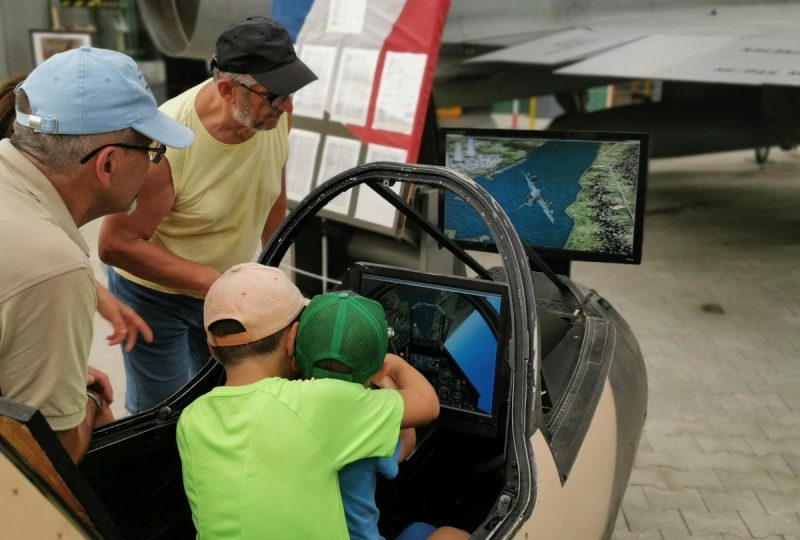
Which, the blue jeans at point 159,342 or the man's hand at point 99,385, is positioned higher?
the man's hand at point 99,385

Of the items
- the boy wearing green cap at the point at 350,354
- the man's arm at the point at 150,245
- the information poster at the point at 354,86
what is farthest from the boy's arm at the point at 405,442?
the information poster at the point at 354,86

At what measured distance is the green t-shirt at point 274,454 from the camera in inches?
66.5

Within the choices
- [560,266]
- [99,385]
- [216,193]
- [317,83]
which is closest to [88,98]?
[99,385]

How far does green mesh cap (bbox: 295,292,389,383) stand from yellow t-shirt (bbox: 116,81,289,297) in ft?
3.73

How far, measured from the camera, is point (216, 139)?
2.84 meters

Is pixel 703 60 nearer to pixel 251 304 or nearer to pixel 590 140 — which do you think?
pixel 590 140

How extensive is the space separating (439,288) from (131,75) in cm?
118

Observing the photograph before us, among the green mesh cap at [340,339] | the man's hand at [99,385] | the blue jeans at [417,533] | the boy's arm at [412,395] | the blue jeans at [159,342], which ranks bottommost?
the blue jeans at [417,533]

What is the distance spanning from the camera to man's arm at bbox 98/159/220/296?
271cm

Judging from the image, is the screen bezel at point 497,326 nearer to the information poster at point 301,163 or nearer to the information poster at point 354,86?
the information poster at point 354,86

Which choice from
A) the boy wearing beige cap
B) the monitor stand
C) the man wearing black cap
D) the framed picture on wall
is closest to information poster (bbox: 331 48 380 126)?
the monitor stand

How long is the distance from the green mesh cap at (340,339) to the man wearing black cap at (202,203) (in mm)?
995

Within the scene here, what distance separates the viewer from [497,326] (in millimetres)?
2545

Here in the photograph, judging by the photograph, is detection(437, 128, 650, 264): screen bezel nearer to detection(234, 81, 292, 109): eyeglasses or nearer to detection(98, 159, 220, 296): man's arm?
detection(234, 81, 292, 109): eyeglasses
